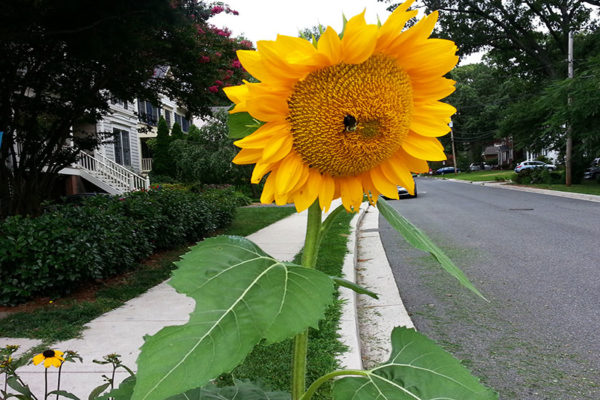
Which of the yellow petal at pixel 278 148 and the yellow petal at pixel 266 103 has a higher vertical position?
the yellow petal at pixel 266 103

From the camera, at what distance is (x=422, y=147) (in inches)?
33.5

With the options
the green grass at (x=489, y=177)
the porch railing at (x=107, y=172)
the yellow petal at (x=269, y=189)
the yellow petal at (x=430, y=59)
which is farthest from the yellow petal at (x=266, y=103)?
the green grass at (x=489, y=177)

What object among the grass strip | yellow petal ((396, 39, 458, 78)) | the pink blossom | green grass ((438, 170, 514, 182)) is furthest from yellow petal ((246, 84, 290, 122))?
green grass ((438, 170, 514, 182))

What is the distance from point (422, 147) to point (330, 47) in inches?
10.3

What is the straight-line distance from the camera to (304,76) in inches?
29.0

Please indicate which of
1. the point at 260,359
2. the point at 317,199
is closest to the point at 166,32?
the point at 260,359

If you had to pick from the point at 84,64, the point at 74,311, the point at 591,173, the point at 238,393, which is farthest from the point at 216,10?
the point at 591,173

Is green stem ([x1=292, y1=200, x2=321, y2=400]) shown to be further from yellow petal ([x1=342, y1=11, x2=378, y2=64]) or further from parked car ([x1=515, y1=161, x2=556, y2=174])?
parked car ([x1=515, y1=161, x2=556, y2=174])

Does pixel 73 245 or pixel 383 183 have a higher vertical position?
pixel 383 183

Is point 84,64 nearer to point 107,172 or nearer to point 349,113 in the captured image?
point 349,113

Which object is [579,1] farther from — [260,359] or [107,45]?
[260,359]

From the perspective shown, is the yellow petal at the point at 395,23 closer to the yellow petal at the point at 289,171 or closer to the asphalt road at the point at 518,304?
the yellow petal at the point at 289,171

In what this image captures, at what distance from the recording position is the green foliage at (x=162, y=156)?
3109 cm

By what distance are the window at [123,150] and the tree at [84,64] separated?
1391 centimetres
